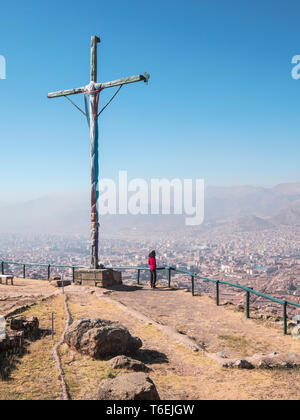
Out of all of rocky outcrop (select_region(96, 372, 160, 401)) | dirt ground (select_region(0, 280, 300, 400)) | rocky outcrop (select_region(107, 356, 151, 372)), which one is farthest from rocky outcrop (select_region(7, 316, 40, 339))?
rocky outcrop (select_region(96, 372, 160, 401))

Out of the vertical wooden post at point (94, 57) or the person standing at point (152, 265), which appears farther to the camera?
the vertical wooden post at point (94, 57)

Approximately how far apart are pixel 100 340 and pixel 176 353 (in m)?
1.56

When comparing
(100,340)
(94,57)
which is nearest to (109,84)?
(94,57)

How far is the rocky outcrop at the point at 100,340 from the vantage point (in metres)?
6.40

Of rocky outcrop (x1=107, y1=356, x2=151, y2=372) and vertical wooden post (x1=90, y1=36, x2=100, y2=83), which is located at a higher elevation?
vertical wooden post (x1=90, y1=36, x2=100, y2=83)

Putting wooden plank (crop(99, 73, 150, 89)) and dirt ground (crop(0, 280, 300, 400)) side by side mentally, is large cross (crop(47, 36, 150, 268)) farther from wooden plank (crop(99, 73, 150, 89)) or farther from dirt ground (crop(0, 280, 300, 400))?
dirt ground (crop(0, 280, 300, 400))

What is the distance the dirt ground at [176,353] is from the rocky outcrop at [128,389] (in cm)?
40

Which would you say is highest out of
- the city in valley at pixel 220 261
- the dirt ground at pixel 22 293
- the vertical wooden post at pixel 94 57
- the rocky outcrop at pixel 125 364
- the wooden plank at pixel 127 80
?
the vertical wooden post at pixel 94 57

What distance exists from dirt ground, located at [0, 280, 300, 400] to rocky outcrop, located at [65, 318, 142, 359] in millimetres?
149

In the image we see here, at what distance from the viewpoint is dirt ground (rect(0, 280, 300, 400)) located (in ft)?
17.1

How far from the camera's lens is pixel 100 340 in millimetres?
6426

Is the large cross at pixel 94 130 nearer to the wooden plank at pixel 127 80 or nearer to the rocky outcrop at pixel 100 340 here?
the wooden plank at pixel 127 80

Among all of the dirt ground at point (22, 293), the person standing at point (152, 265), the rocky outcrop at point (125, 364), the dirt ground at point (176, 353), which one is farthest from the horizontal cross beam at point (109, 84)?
the rocky outcrop at point (125, 364)

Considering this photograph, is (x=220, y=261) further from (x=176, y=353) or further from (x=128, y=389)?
(x=128, y=389)
